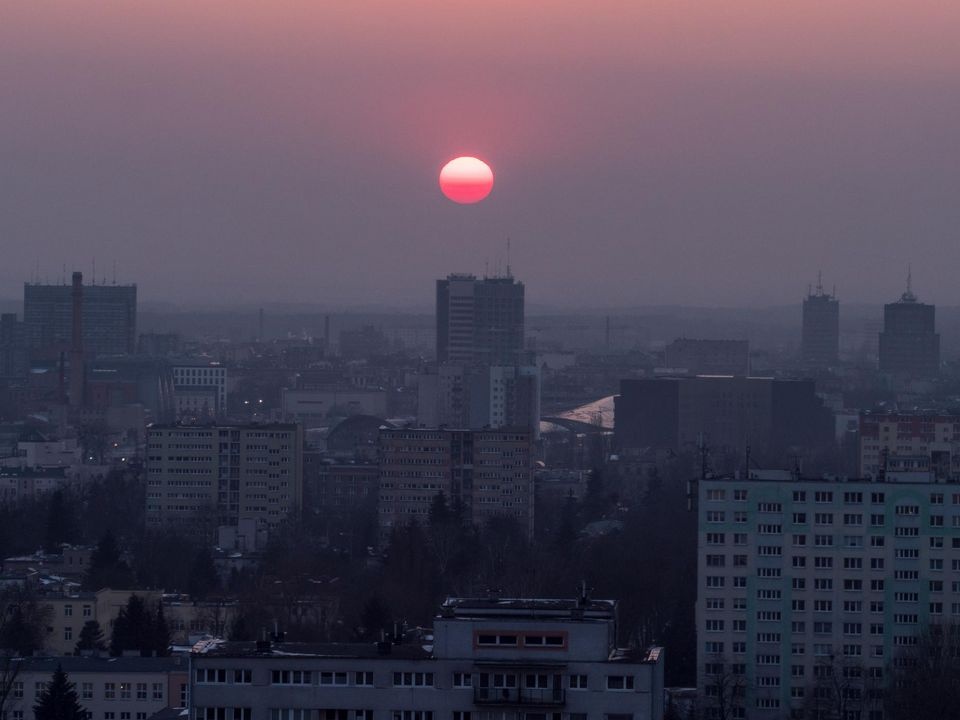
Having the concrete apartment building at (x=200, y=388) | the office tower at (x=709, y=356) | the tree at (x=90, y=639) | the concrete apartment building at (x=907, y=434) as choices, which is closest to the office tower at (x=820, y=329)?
the office tower at (x=709, y=356)

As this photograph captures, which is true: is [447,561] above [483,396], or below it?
below

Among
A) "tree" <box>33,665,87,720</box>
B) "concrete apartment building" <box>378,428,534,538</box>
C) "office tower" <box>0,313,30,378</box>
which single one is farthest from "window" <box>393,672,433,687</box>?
"office tower" <box>0,313,30,378</box>

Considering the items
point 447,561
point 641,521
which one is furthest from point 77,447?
point 447,561

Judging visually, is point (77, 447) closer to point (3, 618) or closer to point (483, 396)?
point (483, 396)

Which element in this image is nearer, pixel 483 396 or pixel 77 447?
pixel 77 447

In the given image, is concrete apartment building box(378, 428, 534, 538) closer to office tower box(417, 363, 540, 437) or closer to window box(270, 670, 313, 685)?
office tower box(417, 363, 540, 437)

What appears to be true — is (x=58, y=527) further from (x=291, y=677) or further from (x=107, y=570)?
(x=291, y=677)
